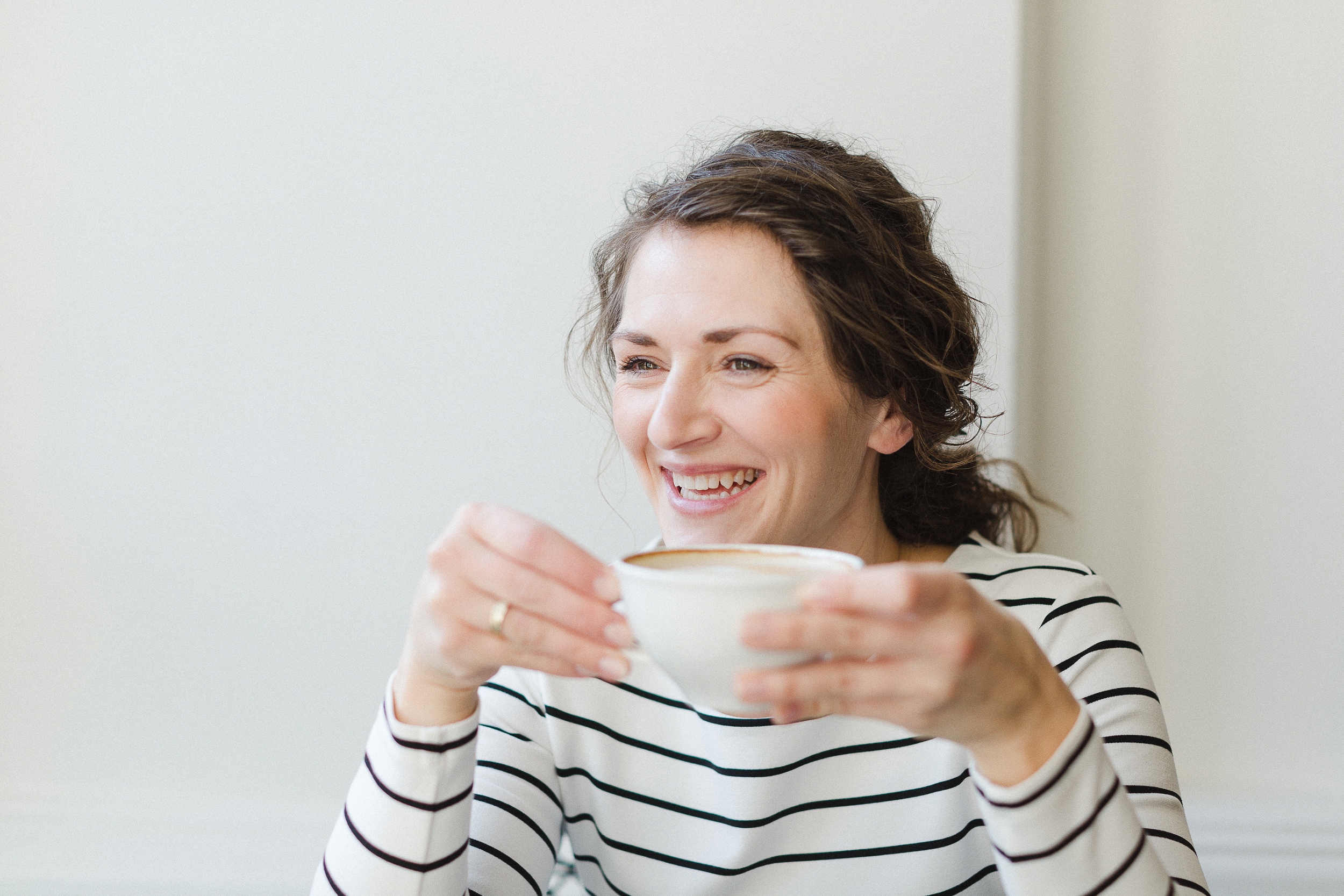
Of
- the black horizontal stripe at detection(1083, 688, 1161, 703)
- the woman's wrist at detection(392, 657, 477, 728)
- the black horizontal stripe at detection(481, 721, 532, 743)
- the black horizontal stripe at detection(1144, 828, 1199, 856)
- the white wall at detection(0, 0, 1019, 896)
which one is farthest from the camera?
the white wall at detection(0, 0, 1019, 896)

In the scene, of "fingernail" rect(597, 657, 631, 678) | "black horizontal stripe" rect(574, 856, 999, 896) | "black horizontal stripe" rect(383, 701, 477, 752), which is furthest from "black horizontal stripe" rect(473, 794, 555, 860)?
Result: "fingernail" rect(597, 657, 631, 678)

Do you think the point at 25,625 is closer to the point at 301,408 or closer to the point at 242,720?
the point at 242,720

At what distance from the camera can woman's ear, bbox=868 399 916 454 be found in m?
1.26

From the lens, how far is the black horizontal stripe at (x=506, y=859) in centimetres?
106

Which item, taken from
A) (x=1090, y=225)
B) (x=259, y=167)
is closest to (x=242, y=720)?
(x=259, y=167)

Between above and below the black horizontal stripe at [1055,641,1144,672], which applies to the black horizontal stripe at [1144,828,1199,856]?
below

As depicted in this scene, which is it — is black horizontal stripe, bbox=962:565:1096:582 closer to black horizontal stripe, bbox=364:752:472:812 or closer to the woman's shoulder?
the woman's shoulder

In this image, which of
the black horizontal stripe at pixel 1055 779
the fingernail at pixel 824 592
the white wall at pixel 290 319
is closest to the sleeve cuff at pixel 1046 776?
the black horizontal stripe at pixel 1055 779

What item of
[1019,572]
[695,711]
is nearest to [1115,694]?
[1019,572]

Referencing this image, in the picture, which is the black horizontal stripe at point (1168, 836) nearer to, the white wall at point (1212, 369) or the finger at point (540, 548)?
the finger at point (540, 548)

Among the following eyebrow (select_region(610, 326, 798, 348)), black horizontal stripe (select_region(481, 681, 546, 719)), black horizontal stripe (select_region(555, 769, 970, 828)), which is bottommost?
black horizontal stripe (select_region(555, 769, 970, 828))

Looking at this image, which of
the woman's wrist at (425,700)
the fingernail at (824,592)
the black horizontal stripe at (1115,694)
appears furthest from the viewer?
the black horizontal stripe at (1115,694)

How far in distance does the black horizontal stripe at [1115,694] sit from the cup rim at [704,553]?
0.49 m

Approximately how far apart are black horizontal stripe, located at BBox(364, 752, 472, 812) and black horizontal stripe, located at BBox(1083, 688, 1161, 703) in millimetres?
636
